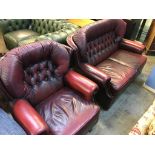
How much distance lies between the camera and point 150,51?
11.6 ft

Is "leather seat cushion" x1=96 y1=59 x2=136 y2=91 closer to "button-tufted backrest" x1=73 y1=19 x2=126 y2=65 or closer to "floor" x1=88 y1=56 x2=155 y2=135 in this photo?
"button-tufted backrest" x1=73 y1=19 x2=126 y2=65

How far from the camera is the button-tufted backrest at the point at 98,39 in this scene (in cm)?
208

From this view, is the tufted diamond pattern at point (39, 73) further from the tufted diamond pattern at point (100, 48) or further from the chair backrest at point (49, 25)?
the chair backrest at point (49, 25)

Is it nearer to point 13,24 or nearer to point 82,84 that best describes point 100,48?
point 82,84

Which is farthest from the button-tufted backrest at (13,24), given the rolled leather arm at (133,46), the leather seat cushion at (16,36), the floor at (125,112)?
the floor at (125,112)

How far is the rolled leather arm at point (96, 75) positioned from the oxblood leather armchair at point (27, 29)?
30.4 inches

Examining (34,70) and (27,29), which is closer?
(34,70)

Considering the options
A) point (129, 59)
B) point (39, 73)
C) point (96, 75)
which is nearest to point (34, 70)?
point (39, 73)

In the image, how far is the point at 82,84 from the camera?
180 cm

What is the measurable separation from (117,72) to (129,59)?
0.46 metres

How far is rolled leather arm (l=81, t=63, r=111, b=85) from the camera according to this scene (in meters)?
1.93
